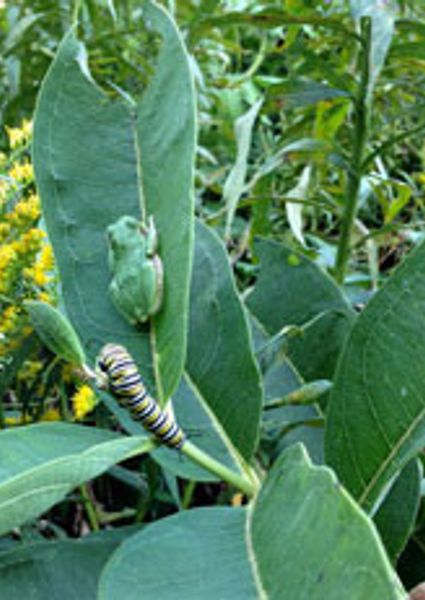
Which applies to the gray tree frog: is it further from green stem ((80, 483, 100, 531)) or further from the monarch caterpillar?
green stem ((80, 483, 100, 531))

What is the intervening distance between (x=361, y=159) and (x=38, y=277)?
Result: 0.42 meters

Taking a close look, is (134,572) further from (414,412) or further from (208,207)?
(208,207)

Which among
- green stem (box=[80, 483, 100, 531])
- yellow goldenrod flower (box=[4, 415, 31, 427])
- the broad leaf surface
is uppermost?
the broad leaf surface

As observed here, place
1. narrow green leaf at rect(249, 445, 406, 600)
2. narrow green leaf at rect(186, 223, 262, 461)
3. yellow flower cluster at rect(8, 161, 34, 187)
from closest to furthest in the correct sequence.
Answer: narrow green leaf at rect(249, 445, 406, 600), narrow green leaf at rect(186, 223, 262, 461), yellow flower cluster at rect(8, 161, 34, 187)

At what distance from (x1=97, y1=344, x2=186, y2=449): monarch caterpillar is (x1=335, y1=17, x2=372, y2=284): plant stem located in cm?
47

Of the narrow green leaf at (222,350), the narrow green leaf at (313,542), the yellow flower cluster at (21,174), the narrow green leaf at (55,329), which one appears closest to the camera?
the narrow green leaf at (313,542)

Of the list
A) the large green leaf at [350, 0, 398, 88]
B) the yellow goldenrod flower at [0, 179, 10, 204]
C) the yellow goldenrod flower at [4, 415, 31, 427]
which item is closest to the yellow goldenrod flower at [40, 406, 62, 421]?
the yellow goldenrod flower at [4, 415, 31, 427]

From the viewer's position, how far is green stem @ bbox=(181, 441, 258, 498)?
1.69 feet

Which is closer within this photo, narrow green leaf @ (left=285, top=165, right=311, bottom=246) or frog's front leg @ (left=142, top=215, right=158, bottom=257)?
frog's front leg @ (left=142, top=215, right=158, bottom=257)

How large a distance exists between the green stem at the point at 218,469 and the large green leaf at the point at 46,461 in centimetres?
3

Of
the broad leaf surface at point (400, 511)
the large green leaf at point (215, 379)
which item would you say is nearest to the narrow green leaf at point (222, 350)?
the large green leaf at point (215, 379)

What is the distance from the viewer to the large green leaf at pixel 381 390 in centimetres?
52

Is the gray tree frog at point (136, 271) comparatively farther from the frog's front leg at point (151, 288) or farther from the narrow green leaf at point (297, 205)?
the narrow green leaf at point (297, 205)

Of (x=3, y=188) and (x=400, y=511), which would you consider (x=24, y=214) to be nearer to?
(x=3, y=188)
